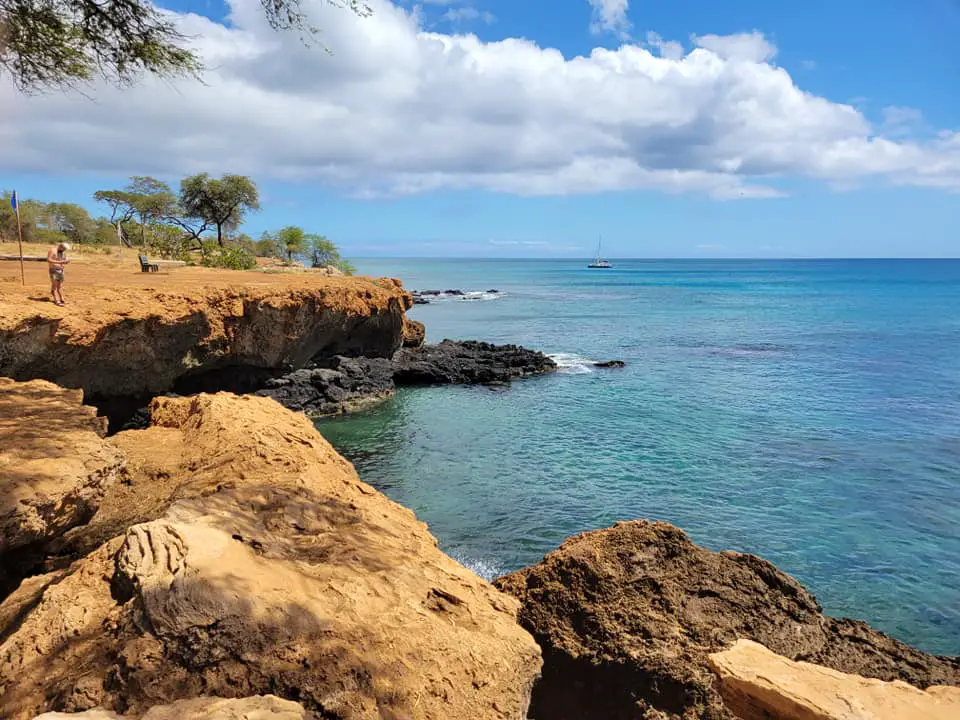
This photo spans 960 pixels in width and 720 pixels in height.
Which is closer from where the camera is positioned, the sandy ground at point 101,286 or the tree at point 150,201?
the sandy ground at point 101,286

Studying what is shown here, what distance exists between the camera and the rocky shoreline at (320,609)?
3.57 m

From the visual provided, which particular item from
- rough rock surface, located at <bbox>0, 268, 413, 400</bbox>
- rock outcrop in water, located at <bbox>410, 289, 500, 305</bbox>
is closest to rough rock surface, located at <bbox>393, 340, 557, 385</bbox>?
rough rock surface, located at <bbox>0, 268, 413, 400</bbox>

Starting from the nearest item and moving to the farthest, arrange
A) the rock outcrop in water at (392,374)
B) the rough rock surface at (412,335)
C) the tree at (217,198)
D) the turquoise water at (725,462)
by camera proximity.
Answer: the turquoise water at (725,462) → the rock outcrop in water at (392,374) → the rough rock surface at (412,335) → the tree at (217,198)

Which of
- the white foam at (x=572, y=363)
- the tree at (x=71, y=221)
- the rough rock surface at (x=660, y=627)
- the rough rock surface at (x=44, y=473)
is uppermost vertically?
the tree at (x=71, y=221)

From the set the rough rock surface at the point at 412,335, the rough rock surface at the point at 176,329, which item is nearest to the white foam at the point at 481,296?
the rough rock surface at the point at 412,335

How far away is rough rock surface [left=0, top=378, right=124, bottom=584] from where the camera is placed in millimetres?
4859

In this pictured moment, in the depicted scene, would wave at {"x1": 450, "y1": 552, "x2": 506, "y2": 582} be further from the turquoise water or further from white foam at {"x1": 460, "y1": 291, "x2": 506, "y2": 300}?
white foam at {"x1": 460, "y1": 291, "x2": 506, "y2": 300}

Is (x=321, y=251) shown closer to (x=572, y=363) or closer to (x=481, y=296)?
(x=481, y=296)

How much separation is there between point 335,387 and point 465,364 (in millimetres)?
8083

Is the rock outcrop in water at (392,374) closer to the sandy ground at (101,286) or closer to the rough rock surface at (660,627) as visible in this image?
the sandy ground at (101,286)

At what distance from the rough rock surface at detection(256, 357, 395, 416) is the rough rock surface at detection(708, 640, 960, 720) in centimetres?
1644

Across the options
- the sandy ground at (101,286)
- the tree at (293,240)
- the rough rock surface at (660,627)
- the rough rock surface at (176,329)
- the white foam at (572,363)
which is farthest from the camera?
the tree at (293,240)

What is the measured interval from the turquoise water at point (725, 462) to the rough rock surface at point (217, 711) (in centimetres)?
791

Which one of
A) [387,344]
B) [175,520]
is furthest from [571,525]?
[387,344]
